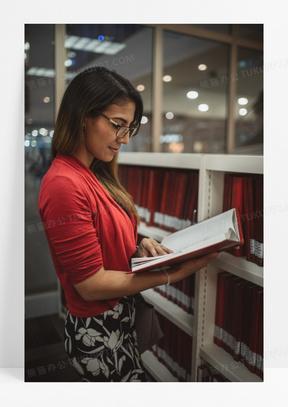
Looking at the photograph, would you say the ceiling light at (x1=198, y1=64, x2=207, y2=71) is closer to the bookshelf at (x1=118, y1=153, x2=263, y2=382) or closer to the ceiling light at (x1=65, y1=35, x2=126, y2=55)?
the ceiling light at (x1=65, y1=35, x2=126, y2=55)

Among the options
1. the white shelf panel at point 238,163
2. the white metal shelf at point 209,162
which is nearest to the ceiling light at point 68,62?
the white metal shelf at point 209,162

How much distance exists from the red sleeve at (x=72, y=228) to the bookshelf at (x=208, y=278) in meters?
0.46

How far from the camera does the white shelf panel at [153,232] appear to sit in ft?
5.37

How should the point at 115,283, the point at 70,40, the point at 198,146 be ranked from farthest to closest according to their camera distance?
the point at 198,146
the point at 70,40
the point at 115,283

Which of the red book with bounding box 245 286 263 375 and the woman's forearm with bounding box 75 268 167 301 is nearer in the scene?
the woman's forearm with bounding box 75 268 167 301

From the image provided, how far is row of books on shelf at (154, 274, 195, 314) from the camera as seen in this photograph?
5.19 ft

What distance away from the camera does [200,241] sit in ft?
4.02

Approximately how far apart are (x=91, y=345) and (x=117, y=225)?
44 centimetres

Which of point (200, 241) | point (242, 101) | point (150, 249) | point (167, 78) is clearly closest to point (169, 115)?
point (167, 78)

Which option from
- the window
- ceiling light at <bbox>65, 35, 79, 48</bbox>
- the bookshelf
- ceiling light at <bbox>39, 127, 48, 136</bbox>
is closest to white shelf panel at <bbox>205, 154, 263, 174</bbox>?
the bookshelf

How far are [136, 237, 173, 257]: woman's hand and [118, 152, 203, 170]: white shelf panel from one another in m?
0.35

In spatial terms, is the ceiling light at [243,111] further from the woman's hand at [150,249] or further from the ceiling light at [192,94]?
the woman's hand at [150,249]

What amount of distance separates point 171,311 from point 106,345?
0.39m

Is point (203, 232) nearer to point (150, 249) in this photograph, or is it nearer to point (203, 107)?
point (150, 249)
